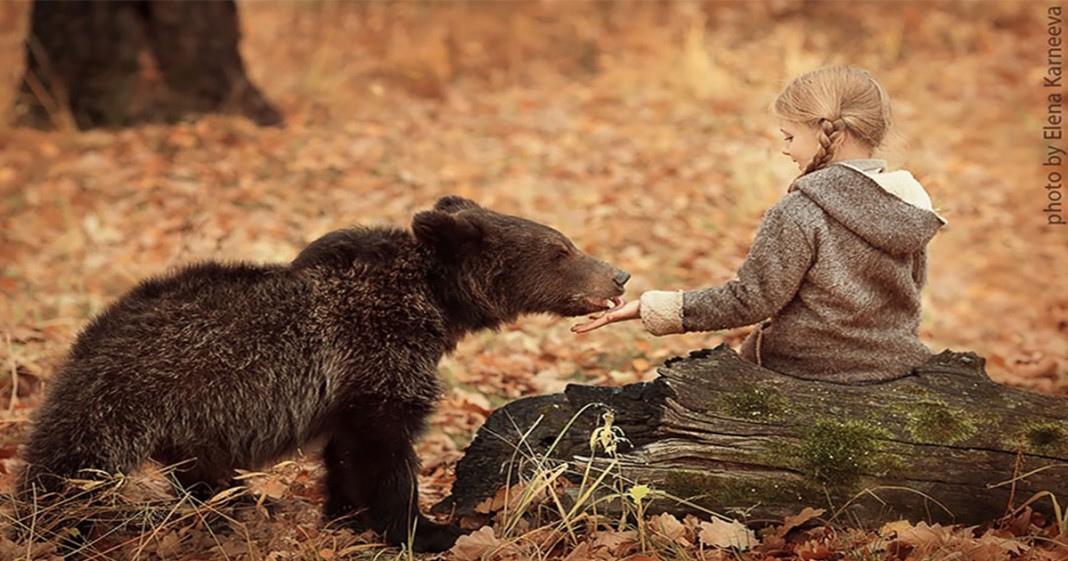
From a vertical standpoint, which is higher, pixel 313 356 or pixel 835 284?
pixel 835 284

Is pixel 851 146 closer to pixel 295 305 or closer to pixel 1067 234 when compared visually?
pixel 295 305

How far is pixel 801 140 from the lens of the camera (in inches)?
202

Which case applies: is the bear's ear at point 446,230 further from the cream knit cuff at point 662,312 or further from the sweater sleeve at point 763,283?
the sweater sleeve at point 763,283

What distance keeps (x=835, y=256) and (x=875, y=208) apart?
264 mm

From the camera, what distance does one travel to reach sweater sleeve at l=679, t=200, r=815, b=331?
5.00 metres

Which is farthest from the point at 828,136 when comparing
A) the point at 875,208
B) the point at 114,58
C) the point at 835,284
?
the point at 114,58

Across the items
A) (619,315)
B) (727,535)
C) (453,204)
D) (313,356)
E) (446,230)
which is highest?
(453,204)

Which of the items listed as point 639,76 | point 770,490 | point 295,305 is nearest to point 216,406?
point 295,305

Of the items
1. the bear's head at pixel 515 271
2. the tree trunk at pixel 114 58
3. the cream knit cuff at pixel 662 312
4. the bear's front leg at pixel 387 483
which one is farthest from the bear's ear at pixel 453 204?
the tree trunk at pixel 114 58

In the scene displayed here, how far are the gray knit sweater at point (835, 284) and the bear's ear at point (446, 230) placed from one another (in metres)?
0.88

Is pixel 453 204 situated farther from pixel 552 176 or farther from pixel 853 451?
pixel 552 176

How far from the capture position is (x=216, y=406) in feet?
15.8

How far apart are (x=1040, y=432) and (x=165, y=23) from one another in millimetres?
10264

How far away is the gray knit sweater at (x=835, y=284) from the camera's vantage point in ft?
16.3
